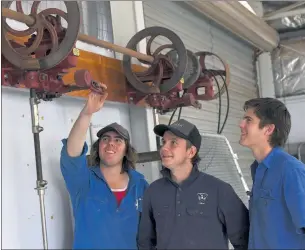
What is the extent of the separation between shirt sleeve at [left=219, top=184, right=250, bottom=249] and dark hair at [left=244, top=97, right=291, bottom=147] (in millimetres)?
190

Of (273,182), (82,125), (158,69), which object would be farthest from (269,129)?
(158,69)

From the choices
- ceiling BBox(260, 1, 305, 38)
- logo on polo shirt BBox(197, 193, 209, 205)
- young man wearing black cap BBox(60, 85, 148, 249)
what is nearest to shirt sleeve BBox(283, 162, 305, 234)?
logo on polo shirt BBox(197, 193, 209, 205)

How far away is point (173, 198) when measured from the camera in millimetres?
1367

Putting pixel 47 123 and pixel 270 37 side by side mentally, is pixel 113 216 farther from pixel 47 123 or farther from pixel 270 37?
pixel 270 37

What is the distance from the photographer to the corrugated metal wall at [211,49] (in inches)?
97.2

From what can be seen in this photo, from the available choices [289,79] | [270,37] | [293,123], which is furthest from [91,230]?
[270,37]

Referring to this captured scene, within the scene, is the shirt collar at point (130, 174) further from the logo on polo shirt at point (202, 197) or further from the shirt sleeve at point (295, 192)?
the shirt sleeve at point (295, 192)

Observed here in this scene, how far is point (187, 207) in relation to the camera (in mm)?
1328

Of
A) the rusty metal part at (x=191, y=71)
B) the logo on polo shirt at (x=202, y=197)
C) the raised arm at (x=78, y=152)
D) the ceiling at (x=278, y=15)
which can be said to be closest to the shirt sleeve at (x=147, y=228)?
the logo on polo shirt at (x=202, y=197)

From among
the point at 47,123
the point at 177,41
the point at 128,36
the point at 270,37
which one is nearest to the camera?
the point at 47,123

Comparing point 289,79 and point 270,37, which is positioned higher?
point 270,37

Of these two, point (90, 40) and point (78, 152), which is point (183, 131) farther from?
point (90, 40)

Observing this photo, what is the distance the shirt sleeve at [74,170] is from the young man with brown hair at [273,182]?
1.81ft

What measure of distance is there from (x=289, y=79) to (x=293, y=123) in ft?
0.87
